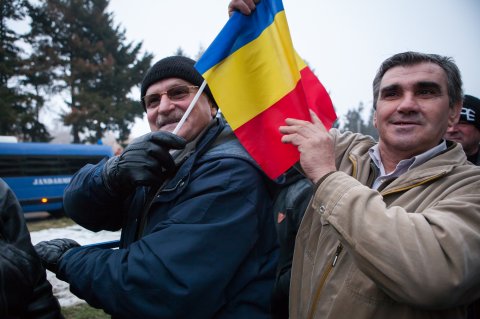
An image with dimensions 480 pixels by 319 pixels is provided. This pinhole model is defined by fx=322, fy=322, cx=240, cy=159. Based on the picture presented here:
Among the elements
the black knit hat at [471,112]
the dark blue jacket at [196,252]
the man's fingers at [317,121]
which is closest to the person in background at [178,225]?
the dark blue jacket at [196,252]

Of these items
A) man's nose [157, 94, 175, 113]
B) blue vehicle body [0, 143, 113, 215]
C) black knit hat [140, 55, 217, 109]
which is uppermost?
black knit hat [140, 55, 217, 109]

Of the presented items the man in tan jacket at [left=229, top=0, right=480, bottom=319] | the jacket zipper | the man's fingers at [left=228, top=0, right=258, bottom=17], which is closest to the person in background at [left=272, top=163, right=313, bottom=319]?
the man in tan jacket at [left=229, top=0, right=480, bottom=319]

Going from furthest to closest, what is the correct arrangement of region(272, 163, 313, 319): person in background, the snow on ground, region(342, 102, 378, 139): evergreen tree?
region(342, 102, 378, 139): evergreen tree
the snow on ground
region(272, 163, 313, 319): person in background

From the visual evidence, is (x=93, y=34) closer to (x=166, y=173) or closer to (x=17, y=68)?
(x=17, y=68)

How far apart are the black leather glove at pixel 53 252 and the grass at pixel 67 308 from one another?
8.94ft

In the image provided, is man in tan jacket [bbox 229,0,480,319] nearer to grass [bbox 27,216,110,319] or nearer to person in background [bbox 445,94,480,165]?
person in background [bbox 445,94,480,165]

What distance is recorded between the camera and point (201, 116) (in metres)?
2.02

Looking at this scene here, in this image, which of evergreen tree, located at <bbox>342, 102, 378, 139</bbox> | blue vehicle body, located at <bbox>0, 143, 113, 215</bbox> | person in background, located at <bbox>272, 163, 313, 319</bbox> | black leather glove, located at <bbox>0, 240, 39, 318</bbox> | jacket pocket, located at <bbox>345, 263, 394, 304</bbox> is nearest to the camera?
black leather glove, located at <bbox>0, 240, 39, 318</bbox>

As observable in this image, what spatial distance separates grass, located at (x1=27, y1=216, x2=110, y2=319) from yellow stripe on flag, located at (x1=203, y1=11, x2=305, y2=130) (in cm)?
364

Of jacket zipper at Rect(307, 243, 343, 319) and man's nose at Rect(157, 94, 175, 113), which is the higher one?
man's nose at Rect(157, 94, 175, 113)

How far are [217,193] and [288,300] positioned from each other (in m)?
0.92

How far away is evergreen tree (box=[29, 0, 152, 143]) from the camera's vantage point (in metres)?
23.3

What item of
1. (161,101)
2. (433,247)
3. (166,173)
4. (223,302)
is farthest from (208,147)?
(433,247)

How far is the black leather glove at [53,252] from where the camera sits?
1.71 metres
